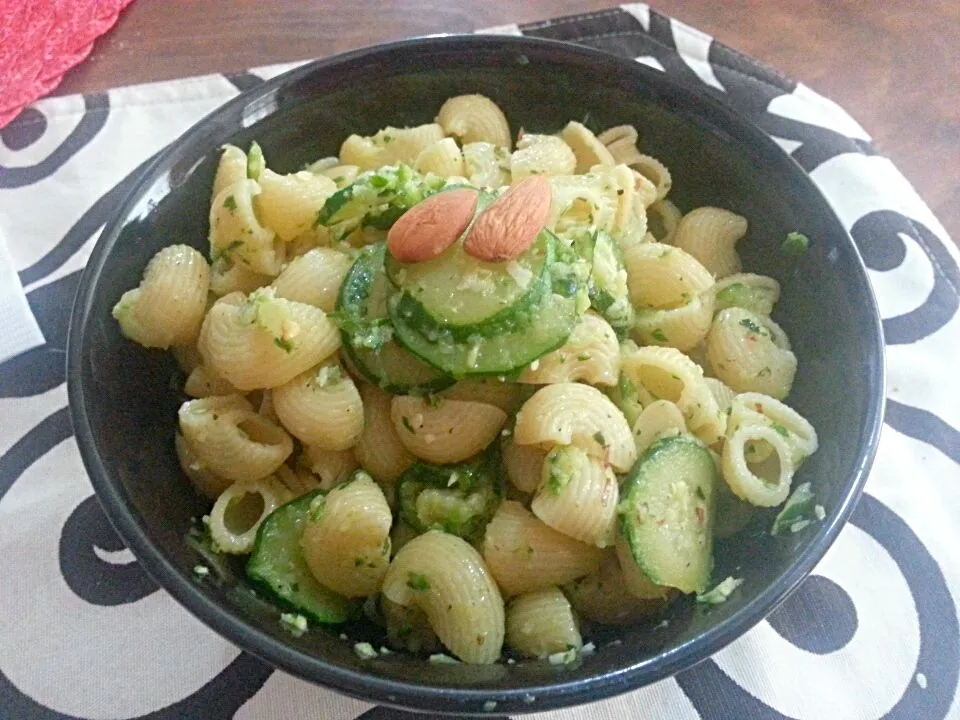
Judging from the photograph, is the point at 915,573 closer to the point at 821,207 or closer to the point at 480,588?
the point at 821,207

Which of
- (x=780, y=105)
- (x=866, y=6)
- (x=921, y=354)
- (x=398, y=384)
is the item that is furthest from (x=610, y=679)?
(x=866, y=6)

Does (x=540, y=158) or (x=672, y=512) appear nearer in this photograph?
(x=672, y=512)

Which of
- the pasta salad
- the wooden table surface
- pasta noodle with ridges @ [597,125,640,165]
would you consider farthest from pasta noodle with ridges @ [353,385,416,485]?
the wooden table surface

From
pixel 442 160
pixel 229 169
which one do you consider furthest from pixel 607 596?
pixel 229 169

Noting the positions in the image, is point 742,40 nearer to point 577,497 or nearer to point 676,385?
point 676,385

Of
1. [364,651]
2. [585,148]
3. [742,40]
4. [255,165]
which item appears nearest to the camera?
[364,651]

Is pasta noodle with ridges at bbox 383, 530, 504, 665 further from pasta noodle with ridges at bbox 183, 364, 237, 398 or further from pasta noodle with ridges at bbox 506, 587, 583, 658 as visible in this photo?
pasta noodle with ridges at bbox 183, 364, 237, 398
